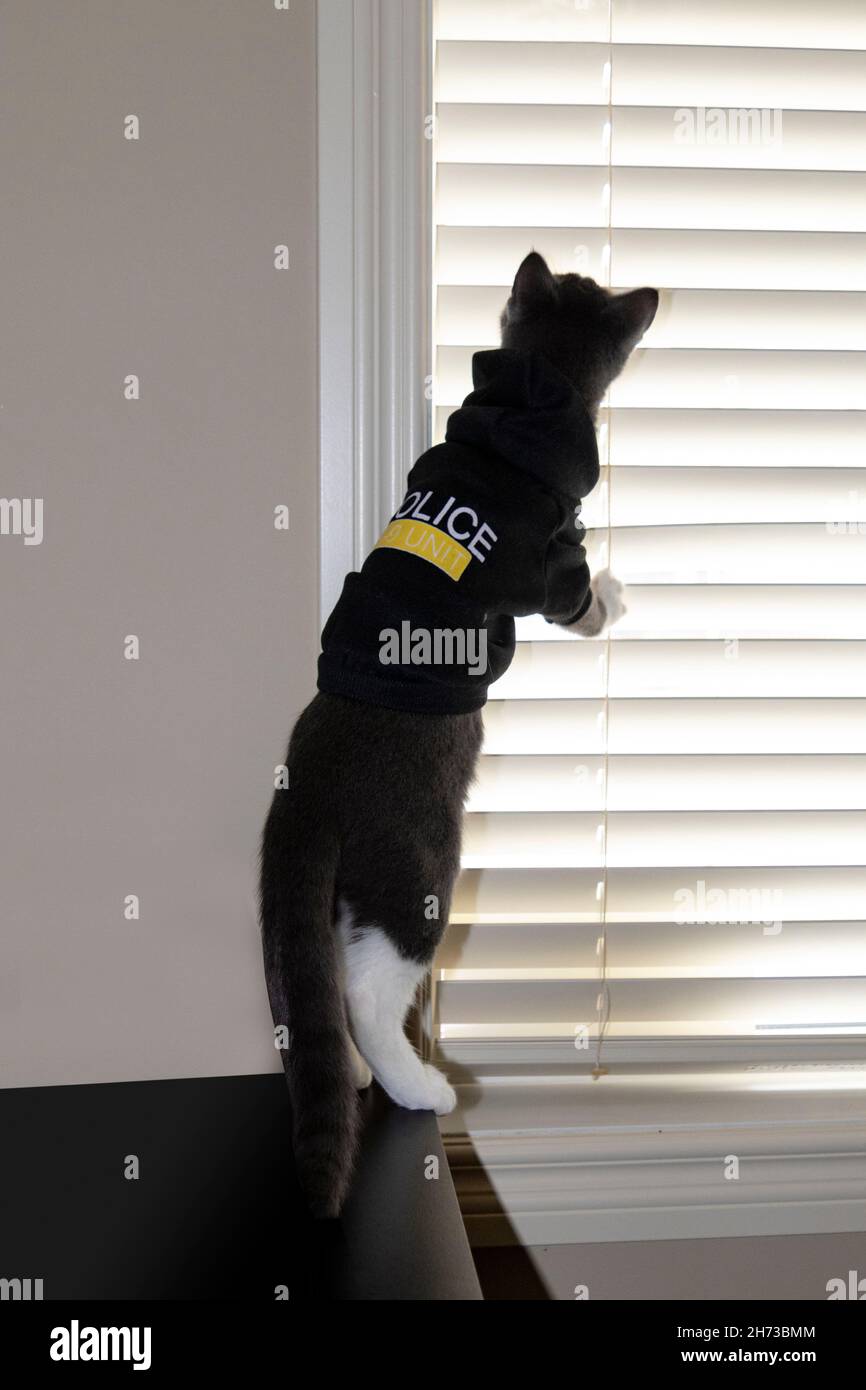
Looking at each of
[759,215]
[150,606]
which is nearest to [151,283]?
[150,606]

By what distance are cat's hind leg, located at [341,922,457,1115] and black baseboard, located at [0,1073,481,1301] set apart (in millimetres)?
27

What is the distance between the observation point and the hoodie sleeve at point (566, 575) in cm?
89

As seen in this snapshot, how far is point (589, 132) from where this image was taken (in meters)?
1.02

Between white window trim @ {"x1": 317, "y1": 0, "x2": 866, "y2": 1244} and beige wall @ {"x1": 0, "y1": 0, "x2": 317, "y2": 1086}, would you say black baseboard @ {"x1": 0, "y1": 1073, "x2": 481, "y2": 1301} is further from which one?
white window trim @ {"x1": 317, "y1": 0, "x2": 866, "y2": 1244}

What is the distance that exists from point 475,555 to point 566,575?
10cm

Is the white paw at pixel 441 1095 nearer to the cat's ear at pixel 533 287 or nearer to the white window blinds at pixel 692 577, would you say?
the white window blinds at pixel 692 577

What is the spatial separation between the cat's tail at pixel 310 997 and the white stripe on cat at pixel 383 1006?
19mm

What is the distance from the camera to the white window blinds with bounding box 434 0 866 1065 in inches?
40.3

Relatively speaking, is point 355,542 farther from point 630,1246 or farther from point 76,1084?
point 630,1246

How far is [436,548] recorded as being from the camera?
0.83 meters

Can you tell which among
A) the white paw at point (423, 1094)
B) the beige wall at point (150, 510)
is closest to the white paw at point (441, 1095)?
the white paw at point (423, 1094)

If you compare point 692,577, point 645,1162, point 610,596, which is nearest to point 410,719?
point 610,596

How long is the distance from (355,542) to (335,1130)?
1.79 ft

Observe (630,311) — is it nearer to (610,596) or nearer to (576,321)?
(576,321)
